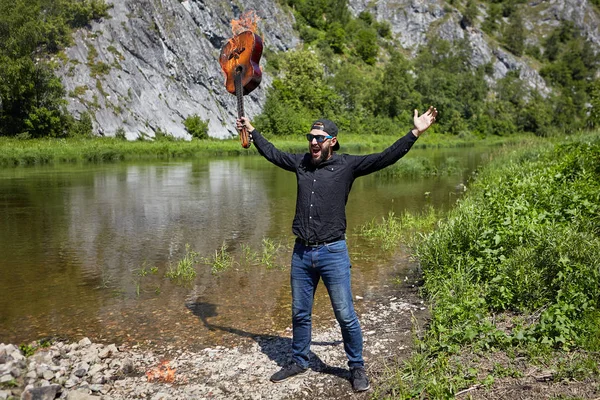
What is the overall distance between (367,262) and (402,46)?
475 feet

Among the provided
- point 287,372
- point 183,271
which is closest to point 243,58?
point 287,372

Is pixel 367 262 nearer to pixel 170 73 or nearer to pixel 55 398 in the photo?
pixel 55 398

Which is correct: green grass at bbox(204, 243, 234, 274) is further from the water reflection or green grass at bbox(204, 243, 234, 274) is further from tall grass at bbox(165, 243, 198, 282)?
tall grass at bbox(165, 243, 198, 282)

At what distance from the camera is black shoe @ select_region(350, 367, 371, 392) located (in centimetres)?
489

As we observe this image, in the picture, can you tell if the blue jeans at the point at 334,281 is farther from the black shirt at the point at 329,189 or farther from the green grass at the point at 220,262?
the green grass at the point at 220,262

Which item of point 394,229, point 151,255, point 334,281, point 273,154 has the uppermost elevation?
point 273,154

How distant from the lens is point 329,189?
16.6 feet

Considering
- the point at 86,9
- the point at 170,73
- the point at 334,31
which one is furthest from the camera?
the point at 334,31

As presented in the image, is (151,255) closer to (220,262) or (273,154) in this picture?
(220,262)

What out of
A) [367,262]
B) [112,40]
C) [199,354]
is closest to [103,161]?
[112,40]

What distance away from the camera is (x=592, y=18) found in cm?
18750

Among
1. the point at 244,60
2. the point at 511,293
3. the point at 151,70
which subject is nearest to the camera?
the point at 244,60

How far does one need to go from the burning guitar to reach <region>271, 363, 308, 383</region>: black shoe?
97.6 inches

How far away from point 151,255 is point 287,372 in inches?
263
